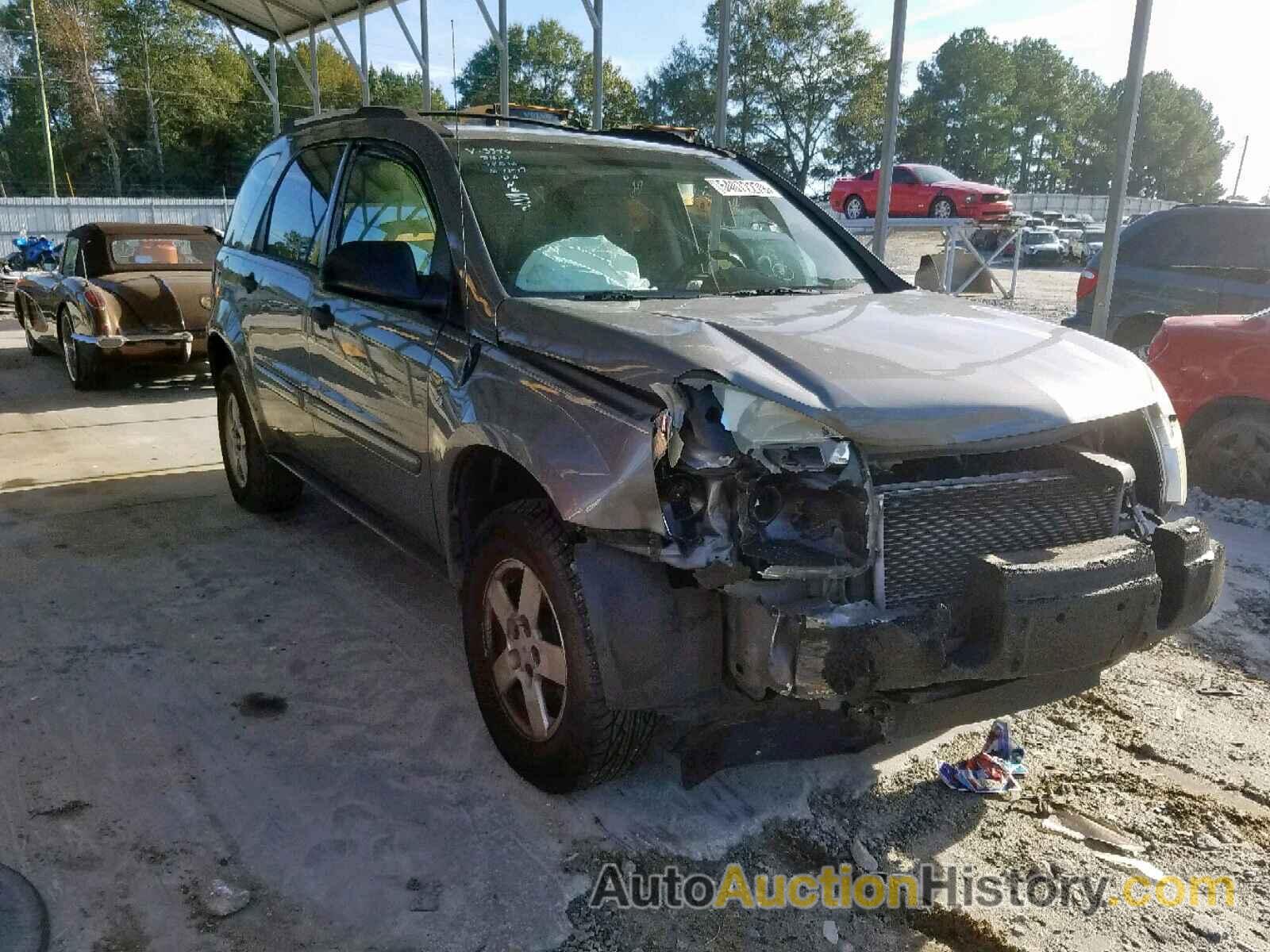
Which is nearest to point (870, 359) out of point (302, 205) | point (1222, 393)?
point (302, 205)

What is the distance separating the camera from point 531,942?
8.02 feet

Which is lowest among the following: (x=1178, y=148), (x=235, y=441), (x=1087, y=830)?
(x=1087, y=830)

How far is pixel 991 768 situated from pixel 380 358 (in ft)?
8.09

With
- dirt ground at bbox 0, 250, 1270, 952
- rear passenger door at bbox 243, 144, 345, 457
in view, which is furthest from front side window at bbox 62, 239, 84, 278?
dirt ground at bbox 0, 250, 1270, 952

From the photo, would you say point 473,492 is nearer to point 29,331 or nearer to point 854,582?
point 854,582

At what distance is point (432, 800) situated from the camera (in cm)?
301

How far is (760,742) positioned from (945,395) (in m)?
1.00

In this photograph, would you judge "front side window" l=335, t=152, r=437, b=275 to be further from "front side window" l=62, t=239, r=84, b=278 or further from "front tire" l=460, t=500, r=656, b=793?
"front side window" l=62, t=239, r=84, b=278

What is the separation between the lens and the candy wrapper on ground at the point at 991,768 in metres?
3.12

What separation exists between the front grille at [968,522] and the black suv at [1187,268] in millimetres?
6275

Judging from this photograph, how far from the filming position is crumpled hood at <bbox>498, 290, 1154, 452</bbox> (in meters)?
2.46

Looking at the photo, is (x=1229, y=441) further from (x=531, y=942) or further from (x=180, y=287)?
(x=180, y=287)

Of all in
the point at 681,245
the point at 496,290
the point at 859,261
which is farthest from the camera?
the point at 859,261

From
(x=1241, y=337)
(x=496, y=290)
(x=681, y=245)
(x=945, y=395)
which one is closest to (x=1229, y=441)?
(x=1241, y=337)
